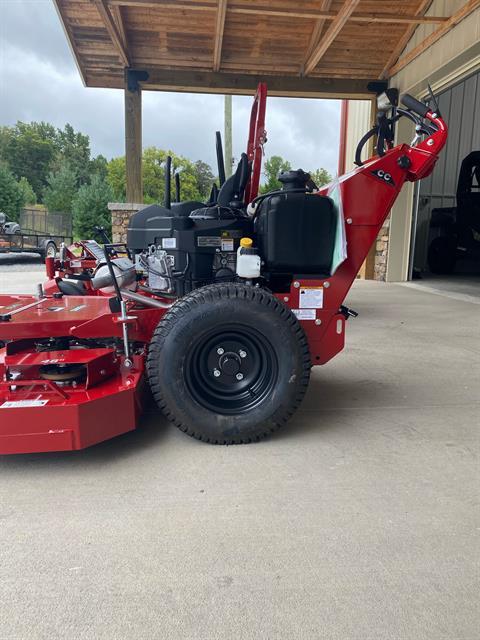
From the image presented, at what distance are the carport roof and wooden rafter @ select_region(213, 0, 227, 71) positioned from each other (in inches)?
0.7

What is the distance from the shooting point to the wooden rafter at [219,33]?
7.39 meters

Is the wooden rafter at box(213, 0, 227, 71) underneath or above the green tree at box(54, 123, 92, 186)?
underneath

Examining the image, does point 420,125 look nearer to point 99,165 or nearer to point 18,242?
point 18,242

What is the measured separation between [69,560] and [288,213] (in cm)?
214

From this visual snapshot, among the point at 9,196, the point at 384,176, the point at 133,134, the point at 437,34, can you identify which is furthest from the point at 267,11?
the point at 9,196

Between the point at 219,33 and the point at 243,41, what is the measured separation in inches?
35.6

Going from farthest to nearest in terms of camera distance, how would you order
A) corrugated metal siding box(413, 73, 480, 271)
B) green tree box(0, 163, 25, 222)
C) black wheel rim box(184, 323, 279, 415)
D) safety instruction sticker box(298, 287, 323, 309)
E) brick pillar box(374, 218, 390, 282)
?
green tree box(0, 163, 25, 222)
corrugated metal siding box(413, 73, 480, 271)
brick pillar box(374, 218, 390, 282)
safety instruction sticker box(298, 287, 323, 309)
black wheel rim box(184, 323, 279, 415)

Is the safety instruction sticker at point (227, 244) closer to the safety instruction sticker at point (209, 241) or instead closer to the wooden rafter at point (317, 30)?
the safety instruction sticker at point (209, 241)

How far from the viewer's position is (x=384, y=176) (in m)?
3.11

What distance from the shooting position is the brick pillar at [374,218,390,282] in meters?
11.5

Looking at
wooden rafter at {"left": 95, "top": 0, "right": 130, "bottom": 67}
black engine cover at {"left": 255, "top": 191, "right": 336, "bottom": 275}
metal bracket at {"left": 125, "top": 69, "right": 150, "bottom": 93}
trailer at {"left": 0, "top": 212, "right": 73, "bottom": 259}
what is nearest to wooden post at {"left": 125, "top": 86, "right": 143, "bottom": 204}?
metal bracket at {"left": 125, "top": 69, "right": 150, "bottom": 93}

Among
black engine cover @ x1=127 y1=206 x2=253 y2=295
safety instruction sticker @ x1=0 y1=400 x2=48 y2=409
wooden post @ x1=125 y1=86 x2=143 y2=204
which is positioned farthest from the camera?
wooden post @ x1=125 y1=86 x2=143 y2=204

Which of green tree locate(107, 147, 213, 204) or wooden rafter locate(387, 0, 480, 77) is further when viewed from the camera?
green tree locate(107, 147, 213, 204)

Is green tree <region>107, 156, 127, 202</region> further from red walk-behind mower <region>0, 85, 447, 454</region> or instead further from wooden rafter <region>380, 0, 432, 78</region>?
red walk-behind mower <region>0, 85, 447, 454</region>
